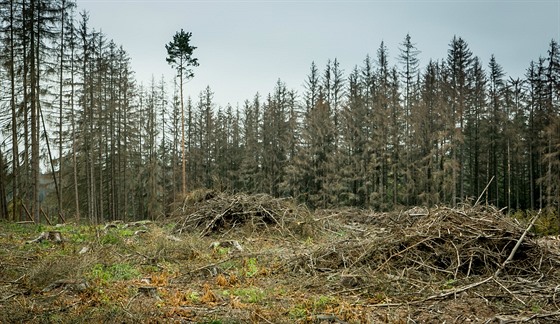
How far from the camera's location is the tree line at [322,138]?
26797 millimetres

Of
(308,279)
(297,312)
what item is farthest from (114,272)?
(297,312)

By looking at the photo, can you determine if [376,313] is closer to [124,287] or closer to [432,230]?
[432,230]

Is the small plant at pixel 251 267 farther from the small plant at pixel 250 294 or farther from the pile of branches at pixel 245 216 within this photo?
the pile of branches at pixel 245 216

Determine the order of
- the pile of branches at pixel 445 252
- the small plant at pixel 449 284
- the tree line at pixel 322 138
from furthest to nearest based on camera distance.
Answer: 1. the tree line at pixel 322 138
2. the pile of branches at pixel 445 252
3. the small plant at pixel 449 284

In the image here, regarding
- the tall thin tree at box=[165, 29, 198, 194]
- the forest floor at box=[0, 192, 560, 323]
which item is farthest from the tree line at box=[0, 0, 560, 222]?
the forest floor at box=[0, 192, 560, 323]

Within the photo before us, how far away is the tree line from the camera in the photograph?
26.8 m

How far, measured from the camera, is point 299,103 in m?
39.1

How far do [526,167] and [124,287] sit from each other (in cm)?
4331

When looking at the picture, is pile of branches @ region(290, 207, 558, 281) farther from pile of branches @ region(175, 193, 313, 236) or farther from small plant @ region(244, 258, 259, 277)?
pile of branches @ region(175, 193, 313, 236)

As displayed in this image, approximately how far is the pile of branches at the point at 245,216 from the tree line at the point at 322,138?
10.7 metres

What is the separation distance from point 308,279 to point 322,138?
27059 mm

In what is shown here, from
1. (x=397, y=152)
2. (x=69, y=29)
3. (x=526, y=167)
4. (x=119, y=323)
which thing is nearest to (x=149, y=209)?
(x=69, y=29)

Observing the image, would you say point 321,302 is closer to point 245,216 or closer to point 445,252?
point 445,252

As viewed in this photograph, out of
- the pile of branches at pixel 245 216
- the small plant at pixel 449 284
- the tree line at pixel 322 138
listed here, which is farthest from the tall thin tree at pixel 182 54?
the small plant at pixel 449 284
